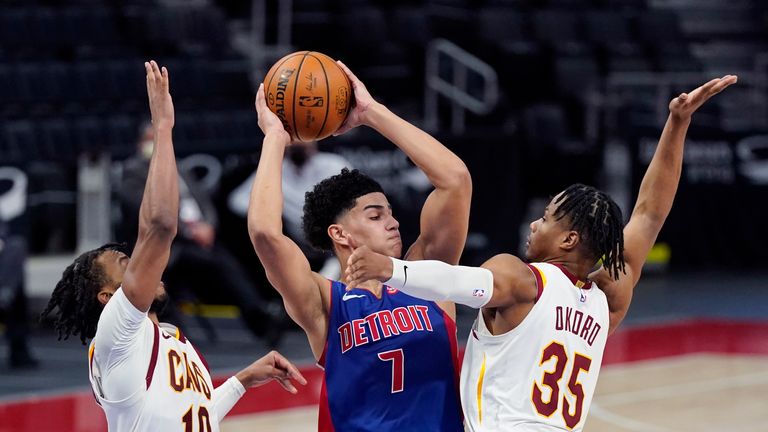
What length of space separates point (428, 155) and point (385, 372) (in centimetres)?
66

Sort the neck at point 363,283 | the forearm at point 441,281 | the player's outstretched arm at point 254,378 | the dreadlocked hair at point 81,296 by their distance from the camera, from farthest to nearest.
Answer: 1. the player's outstretched arm at point 254,378
2. the dreadlocked hair at point 81,296
3. the neck at point 363,283
4. the forearm at point 441,281

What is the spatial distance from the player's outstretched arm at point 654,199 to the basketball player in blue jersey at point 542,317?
0.50ft

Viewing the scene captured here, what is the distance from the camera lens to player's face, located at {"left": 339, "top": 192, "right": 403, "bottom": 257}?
3.99m

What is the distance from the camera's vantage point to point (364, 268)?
3309 mm

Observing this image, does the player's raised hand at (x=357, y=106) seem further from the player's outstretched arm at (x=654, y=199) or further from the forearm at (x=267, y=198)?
the player's outstretched arm at (x=654, y=199)

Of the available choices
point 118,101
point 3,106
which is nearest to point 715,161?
point 118,101

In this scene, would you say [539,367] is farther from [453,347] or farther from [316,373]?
[316,373]

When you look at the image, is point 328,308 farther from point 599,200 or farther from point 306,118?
point 599,200

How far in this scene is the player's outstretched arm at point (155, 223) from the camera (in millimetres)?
3441

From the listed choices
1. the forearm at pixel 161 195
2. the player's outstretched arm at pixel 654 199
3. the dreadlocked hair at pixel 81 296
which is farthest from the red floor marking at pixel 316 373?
the forearm at pixel 161 195

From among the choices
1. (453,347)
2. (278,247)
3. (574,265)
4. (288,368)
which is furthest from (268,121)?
(574,265)

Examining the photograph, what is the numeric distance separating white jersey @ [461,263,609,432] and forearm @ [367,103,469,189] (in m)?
0.42

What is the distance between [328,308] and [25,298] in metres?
5.64

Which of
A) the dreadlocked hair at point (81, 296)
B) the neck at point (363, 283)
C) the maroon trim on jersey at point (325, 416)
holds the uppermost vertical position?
the neck at point (363, 283)
